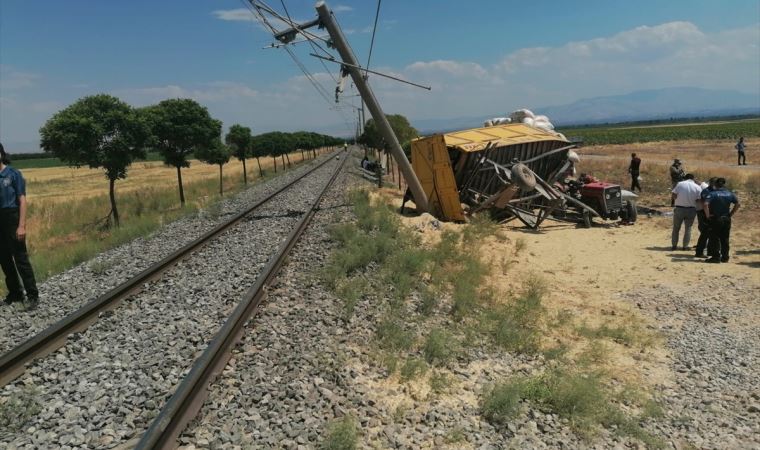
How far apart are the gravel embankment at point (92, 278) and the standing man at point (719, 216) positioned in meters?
11.5

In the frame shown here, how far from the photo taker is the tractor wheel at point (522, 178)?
48.8 ft

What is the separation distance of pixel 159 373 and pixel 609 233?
44.1 ft

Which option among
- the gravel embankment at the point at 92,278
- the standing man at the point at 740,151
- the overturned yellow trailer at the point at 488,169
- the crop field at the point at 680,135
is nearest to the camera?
the gravel embankment at the point at 92,278

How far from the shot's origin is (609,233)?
14.9 metres

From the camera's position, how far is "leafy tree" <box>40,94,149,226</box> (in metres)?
17.7

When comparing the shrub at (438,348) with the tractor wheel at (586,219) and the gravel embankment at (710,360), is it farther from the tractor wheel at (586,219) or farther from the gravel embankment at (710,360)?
the tractor wheel at (586,219)

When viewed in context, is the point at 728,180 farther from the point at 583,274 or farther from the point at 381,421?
the point at 381,421

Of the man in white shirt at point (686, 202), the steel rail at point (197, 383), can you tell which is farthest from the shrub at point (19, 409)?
the man in white shirt at point (686, 202)

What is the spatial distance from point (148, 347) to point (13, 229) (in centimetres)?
299

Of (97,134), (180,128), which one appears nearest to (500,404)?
(97,134)

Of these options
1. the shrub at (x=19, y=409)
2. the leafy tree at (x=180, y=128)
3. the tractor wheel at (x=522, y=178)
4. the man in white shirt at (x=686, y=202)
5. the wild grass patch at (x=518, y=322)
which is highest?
the leafy tree at (x=180, y=128)

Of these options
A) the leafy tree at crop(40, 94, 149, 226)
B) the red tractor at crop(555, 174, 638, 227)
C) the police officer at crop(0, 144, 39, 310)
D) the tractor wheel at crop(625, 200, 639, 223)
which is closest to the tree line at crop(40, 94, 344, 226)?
the leafy tree at crop(40, 94, 149, 226)

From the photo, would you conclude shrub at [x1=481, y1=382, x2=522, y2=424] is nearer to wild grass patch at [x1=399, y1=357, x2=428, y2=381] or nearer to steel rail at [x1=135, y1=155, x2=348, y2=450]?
wild grass patch at [x1=399, y1=357, x2=428, y2=381]

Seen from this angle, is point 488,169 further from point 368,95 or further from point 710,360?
point 710,360
